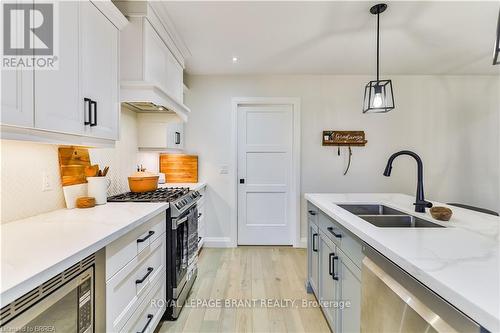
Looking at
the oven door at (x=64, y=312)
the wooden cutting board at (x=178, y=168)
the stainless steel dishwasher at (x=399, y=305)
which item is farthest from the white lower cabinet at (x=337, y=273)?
the wooden cutting board at (x=178, y=168)

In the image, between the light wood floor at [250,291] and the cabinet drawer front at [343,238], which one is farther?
the light wood floor at [250,291]

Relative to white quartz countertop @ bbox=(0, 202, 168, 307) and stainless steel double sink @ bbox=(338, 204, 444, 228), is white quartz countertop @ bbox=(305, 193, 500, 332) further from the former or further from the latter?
white quartz countertop @ bbox=(0, 202, 168, 307)

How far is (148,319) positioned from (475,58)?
4.44 meters

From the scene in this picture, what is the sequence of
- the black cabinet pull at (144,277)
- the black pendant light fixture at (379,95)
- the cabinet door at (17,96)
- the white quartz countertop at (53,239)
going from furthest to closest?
1. the black pendant light fixture at (379,95)
2. the black cabinet pull at (144,277)
3. the cabinet door at (17,96)
4. the white quartz countertop at (53,239)

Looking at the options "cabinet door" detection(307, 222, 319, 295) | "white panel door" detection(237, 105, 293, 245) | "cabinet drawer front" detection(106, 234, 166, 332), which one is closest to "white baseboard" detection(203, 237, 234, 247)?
"white panel door" detection(237, 105, 293, 245)

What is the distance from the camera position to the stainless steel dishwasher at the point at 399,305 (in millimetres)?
740

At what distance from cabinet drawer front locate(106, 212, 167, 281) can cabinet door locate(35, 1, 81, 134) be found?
649 mm

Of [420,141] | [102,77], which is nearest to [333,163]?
[420,141]

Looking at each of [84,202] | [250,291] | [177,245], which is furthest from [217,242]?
[84,202]

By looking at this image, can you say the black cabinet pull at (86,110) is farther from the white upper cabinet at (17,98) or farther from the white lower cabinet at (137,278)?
the white lower cabinet at (137,278)

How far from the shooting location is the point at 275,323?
2.03 m

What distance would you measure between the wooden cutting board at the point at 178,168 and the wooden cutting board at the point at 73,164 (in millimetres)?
1691

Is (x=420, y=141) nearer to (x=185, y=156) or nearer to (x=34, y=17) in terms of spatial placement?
(x=185, y=156)

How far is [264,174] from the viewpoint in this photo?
382cm
